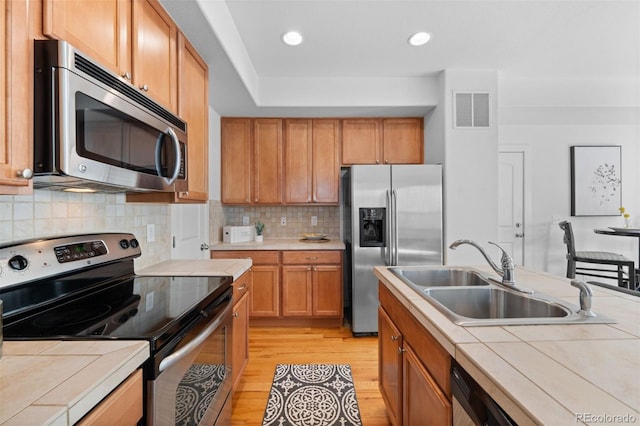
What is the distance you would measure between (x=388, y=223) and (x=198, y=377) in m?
2.17

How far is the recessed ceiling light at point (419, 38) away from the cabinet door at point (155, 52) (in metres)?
1.75

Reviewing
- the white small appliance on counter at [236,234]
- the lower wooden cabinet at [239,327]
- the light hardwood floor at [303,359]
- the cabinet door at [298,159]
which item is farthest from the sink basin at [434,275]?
the white small appliance on counter at [236,234]

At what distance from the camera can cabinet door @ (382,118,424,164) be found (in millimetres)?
3514

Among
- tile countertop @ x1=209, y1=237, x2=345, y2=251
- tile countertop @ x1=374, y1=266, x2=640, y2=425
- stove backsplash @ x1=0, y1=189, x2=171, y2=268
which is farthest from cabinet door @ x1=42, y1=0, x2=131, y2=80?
tile countertop @ x1=209, y1=237, x2=345, y2=251

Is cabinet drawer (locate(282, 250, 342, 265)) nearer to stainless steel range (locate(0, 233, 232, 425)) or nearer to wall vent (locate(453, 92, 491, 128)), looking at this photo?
stainless steel range (locate(0, 233, 232, 425))

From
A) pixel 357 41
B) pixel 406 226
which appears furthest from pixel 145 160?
pixel 406 226

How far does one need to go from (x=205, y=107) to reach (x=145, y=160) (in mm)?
1005

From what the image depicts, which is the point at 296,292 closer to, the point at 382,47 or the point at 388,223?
the point at 388,223

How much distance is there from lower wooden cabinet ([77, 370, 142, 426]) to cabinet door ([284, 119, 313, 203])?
2798 millimetres

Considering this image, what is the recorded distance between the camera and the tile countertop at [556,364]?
561 mm

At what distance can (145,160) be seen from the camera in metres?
1.33

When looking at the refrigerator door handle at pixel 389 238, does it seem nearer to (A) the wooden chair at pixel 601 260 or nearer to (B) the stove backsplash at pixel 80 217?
(B) the stove backsplash at pixel 80 217

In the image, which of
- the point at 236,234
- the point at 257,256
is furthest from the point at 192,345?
the point at 236,234

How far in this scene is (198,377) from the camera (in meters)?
1.18
